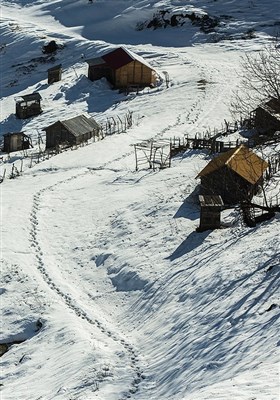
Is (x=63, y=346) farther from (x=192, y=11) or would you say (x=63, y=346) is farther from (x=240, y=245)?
(x=192, y=11)

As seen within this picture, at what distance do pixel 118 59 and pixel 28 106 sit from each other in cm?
879

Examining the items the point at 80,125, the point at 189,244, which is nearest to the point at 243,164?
the point at 189,244

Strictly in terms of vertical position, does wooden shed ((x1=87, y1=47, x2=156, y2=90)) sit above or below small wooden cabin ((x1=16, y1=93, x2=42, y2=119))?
above

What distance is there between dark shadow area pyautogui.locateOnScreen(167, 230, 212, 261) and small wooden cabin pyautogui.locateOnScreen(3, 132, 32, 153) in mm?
21248

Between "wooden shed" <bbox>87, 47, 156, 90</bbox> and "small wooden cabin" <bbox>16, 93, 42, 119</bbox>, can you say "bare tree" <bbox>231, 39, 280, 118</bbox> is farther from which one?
"small wooden cabin" <bbox>16, 93, 42, 119</bbox>

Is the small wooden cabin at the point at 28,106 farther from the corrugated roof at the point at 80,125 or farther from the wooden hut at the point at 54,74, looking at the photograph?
the corrugated roof at the point at 80,125

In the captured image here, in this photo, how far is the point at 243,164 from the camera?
77.6 ft

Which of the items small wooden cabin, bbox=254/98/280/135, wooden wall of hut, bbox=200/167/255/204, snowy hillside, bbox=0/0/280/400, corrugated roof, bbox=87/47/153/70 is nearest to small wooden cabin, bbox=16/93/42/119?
snowy hillside, bbox=0/0/280/400

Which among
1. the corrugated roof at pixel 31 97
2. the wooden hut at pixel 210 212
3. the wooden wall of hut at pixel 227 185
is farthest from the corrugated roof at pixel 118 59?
the wooden hut at pixel 210 212

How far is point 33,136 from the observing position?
4316 centimetres

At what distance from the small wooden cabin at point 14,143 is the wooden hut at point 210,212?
69.9ft

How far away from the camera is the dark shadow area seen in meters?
20.6

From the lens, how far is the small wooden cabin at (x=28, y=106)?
4666 centimetres

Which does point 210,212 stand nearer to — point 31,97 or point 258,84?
point 258,84
